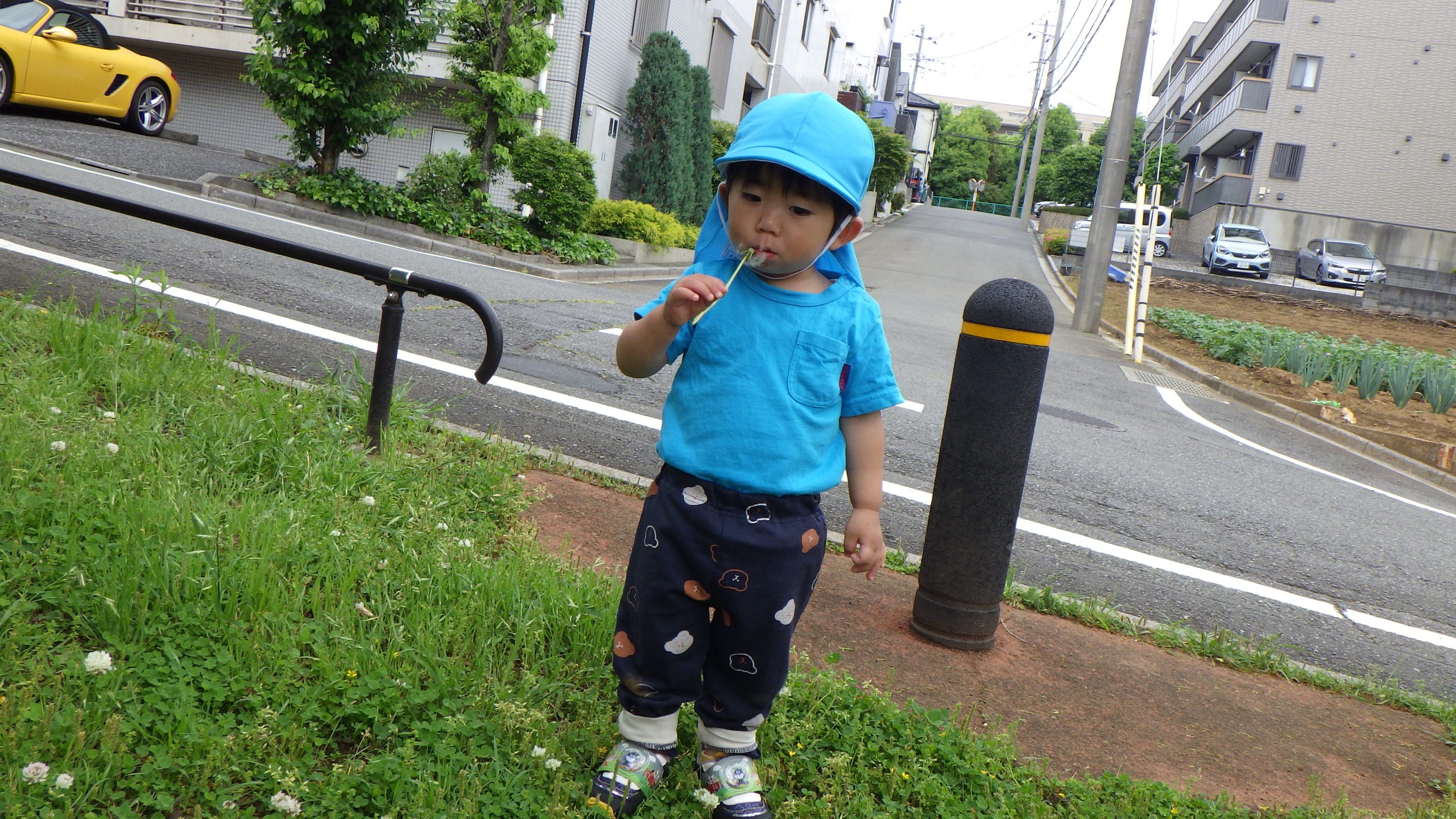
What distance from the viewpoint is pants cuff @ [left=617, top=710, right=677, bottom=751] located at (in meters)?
2.26

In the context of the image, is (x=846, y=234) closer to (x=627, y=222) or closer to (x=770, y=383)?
(x=770, y=383)

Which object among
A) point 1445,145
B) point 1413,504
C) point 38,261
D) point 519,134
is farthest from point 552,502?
point 1445,145

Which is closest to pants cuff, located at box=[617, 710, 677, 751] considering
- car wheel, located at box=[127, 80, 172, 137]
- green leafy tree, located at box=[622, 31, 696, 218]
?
car wheel, located at box=[127, 80, 172, 137]

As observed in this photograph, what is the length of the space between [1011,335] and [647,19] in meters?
19.7

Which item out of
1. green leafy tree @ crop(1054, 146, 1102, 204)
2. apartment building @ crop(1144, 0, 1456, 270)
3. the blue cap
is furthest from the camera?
green leafy tree @ crop(1054, 146, 1102, 204)

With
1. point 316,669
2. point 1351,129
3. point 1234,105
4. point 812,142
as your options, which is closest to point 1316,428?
point 812,142

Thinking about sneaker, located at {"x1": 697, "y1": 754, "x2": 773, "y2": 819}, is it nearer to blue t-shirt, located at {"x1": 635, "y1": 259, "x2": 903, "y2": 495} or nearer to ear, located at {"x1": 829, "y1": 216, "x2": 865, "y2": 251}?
blue t-shirt, located at {"x1": 635, "y1": 259, "x2": 903, "y2": 495}

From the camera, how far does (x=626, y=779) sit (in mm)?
2221

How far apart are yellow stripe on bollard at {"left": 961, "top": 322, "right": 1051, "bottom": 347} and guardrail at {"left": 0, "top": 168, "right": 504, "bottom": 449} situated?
163 centimetres

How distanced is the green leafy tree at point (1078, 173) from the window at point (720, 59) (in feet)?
149

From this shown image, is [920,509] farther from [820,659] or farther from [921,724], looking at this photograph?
[921,724]

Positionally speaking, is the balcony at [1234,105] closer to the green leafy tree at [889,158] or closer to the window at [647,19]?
the green leafy tree at [889,158]

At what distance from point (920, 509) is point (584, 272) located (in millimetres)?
9101

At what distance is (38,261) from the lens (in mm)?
6379
